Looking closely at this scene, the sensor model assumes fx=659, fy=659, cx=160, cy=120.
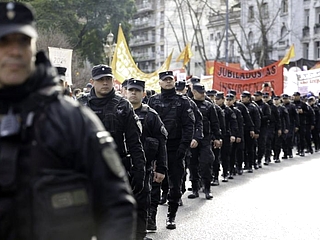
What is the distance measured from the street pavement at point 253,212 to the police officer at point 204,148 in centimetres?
32

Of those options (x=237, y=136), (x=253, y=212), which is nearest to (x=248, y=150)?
(x=237, y=136)

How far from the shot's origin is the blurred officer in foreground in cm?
267

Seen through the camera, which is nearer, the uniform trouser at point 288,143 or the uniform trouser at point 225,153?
the uniform trouser at point 225,153

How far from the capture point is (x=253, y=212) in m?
10.2

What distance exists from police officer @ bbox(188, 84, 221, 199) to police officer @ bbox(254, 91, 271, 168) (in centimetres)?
559

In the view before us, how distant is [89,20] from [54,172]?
43.8 meters

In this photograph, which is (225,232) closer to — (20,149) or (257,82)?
(20,149)

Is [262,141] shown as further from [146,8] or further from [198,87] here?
[146,8]

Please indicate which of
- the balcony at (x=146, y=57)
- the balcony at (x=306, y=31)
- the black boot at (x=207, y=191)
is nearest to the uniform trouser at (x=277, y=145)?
the black boot at (x=207, y=191)

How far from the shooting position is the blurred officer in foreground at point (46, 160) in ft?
8.75

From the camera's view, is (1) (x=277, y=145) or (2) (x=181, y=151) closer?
(2) (x=181, y=151)

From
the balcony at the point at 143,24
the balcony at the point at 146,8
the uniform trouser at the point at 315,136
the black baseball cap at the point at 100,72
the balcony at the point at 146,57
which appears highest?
the balcony at the point at 146,8

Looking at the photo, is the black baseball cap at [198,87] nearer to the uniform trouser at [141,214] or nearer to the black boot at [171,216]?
the black boot at [171,216]

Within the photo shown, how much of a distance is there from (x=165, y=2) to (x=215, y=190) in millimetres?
80918
